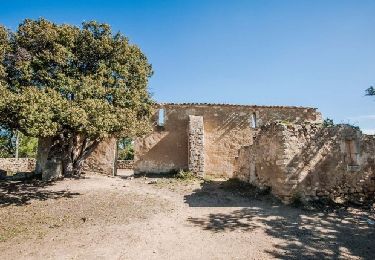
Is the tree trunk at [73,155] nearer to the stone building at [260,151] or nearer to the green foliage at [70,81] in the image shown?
the stone building at [260,151]

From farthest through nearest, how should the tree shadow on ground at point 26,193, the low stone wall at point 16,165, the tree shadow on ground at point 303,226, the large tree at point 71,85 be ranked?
the low stone wall at point 16,165 → the large tree at point 71,85 → the tree shadow on ground at point 26,193 → the tree shadow on ground at point 303,226

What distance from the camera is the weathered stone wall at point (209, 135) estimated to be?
19.6 meters

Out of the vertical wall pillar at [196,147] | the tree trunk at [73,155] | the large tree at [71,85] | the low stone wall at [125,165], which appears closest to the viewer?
the large tree at [71,85]

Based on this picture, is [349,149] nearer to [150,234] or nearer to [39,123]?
[150,234]

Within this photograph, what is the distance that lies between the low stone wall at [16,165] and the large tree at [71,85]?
40.2 feet

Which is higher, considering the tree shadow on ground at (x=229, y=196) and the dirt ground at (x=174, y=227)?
the tree shadow on ground at (x=229, y=196)

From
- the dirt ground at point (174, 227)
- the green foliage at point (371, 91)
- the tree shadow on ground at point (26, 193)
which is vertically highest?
the green foliage at point (371, 91)

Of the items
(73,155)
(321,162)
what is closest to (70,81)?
(73,155)

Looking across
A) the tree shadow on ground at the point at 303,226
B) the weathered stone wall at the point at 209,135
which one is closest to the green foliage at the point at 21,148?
the weathered stone wall at the point at 209,135

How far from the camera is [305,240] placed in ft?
24.2

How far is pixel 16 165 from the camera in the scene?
27031mm

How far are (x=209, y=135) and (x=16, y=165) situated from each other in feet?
59.7

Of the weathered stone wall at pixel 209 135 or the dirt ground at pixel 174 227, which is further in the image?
the weathered stone wall at pixel 209 135

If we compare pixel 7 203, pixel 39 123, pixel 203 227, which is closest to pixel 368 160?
pixel 203 227
